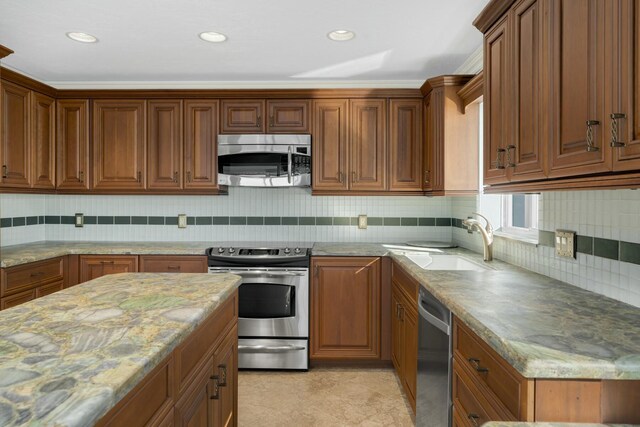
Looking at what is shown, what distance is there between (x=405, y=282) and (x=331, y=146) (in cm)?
138

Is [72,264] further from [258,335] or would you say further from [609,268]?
[609,268]

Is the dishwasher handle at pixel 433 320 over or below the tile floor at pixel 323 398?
over

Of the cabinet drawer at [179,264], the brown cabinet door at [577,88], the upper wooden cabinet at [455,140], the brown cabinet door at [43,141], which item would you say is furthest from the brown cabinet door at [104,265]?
the brown cabinet door at [577,88]

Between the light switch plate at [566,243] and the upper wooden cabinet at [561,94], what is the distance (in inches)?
14.6

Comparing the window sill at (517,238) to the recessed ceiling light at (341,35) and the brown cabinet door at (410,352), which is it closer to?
the brown cabinet door at (410,352)

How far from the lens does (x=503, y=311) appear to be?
1.51 m

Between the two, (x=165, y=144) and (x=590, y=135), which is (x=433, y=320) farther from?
(x=165, y=144)

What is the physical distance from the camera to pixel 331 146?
11.7 ft

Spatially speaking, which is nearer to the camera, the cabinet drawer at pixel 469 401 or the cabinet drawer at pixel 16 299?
the cabinet drawer at pixel 469 401

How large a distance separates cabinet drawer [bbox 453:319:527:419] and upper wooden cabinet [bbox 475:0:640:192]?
60cm

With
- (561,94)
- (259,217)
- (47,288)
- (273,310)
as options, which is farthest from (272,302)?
(561,94)

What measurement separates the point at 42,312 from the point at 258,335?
6.65 feet

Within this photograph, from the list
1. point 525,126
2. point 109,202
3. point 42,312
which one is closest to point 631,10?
point 525,126

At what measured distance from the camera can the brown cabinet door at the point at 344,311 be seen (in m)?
3.30
